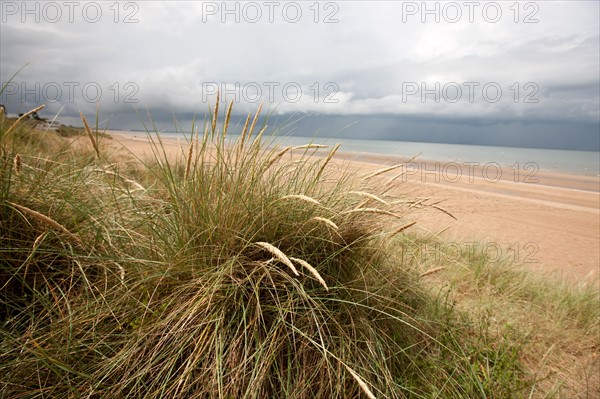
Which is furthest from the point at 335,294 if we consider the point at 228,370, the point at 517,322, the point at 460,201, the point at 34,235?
the point at 460,201

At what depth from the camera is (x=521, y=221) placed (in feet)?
33.4

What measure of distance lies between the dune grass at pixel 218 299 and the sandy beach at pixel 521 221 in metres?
1.33

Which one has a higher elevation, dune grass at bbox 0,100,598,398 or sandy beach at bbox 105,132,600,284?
dune grass at bbox 0,100,598,398

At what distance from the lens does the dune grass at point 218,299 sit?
63.1 inches

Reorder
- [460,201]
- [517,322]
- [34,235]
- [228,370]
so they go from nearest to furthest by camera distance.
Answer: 1. [228,370]
2. [34,235]
3. [517,322]
4. [460,201]

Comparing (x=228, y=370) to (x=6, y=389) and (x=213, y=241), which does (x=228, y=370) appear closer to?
(x=213, y=241)

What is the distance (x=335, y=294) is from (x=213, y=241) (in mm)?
671

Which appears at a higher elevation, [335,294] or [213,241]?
[213,241]

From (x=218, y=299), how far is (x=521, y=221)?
1057cm

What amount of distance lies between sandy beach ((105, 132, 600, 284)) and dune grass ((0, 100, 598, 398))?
1.33 metres

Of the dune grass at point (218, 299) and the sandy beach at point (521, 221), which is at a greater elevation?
the dune grass at point (218, 299)

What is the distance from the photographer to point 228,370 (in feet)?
5.35

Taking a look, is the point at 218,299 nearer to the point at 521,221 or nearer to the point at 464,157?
the point at 521,221

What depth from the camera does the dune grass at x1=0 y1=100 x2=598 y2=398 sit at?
1602 mm
